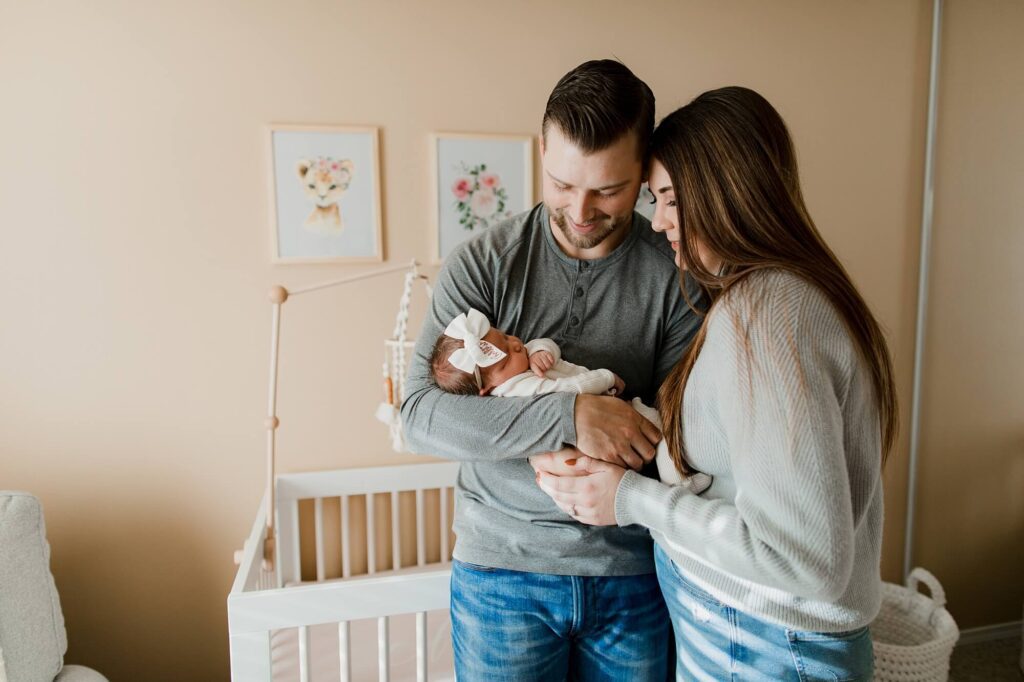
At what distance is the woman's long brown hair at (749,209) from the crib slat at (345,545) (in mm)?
1469

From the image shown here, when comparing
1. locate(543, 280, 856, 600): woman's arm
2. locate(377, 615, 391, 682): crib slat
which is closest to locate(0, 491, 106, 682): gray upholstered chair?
locate(377, 615, 391, 682): crib slat

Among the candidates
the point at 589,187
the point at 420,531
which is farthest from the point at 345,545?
the point at 589,187

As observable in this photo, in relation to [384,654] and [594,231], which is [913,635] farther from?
[594,231]

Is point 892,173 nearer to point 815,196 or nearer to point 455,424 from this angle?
point 815,196

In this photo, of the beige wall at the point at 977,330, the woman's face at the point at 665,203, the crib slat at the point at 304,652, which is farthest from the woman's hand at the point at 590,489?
the beige wall at the point at 977,330

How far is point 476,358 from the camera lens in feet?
3.73

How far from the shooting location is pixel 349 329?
206 centimetres

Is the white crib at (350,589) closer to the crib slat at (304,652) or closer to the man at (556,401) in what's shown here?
the crib slat at (304,652)

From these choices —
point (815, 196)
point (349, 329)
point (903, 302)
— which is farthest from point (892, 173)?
point (349, 329)

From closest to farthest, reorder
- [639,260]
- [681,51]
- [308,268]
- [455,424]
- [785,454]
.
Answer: [785,454] < [455,424] < [639,260] < [308,268] < [681,51]

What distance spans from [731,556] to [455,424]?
1.55ft

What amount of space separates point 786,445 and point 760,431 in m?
0.03

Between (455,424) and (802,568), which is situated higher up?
(455,424)

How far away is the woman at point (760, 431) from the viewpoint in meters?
0.79
